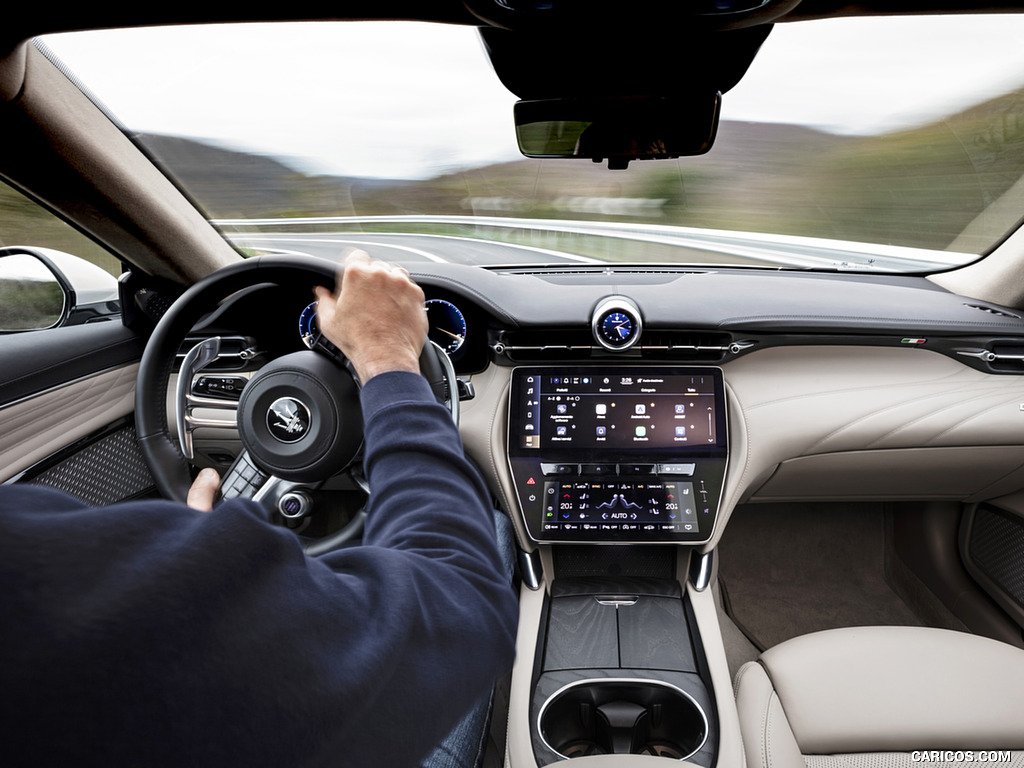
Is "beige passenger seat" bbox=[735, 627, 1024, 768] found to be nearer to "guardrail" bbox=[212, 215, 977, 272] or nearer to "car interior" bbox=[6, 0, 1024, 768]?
"car interior" bbox=[6, 0, 1024, 768]

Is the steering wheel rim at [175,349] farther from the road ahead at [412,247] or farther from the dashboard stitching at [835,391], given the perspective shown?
the dashboard stitching at [835,391]

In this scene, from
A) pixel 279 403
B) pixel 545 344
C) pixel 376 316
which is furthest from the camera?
pixel 545 344

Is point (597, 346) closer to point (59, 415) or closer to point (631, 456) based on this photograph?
point (631, 456)

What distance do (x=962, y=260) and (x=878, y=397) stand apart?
787mm

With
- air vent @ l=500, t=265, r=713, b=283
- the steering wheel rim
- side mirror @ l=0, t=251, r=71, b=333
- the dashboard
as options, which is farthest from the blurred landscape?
the steering wheel rim

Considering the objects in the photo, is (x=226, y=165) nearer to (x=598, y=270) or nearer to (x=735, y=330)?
(x=598, y=270)

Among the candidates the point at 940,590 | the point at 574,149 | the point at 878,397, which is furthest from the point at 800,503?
the point at 574,149

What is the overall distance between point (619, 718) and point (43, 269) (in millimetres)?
2139

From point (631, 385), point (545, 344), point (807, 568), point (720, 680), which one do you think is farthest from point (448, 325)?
point (807, 568)

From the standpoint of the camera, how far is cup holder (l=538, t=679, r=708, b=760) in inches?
75.6

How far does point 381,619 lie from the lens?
715 millimetres

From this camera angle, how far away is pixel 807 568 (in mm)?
3172

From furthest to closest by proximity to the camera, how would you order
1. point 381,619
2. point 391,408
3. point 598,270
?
point 598,270 < point 391,408 < point 381,619

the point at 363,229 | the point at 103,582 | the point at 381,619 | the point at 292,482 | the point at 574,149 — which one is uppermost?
the point at 574,149
